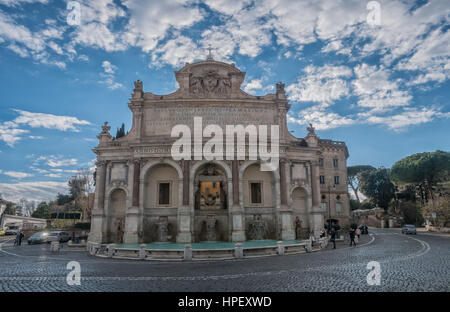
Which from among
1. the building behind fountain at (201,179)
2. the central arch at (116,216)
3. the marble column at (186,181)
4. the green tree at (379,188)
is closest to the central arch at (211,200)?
the building behind fountain at (201,179)

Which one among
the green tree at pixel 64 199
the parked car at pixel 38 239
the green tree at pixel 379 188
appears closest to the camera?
the parked car at pixel 38 239

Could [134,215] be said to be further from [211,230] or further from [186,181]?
[211,230]

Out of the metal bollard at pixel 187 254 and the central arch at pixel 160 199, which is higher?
the central arch at pixel 160 199

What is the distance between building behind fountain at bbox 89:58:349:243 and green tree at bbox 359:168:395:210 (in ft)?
136

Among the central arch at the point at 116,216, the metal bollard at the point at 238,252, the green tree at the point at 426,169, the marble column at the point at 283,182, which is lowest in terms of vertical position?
the metal bollard at the point at 238,252

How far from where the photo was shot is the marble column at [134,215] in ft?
90.4

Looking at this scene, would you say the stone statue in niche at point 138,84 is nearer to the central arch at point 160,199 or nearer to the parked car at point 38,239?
the central arch at point 160,199

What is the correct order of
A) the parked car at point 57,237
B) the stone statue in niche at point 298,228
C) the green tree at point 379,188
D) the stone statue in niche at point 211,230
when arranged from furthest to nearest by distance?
the green tree at point 379,188 < the parked car at point 57,237 < the stone statue in niche at point 298,228 < the stone statue in niche at point 211,230

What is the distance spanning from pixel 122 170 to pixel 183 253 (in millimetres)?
15186

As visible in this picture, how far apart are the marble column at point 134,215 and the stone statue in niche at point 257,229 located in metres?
11.2

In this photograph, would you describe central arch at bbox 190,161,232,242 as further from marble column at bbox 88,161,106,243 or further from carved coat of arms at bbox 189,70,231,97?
marble column at bbox 88,161,106,243

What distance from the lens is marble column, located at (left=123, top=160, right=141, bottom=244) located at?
27.6 metres

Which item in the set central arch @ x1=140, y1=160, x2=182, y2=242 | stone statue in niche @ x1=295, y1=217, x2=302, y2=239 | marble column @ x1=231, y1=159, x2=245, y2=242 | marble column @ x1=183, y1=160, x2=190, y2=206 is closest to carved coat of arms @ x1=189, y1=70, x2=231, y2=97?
marble column @ x1=183, y1=160, x2=190, y2=206
